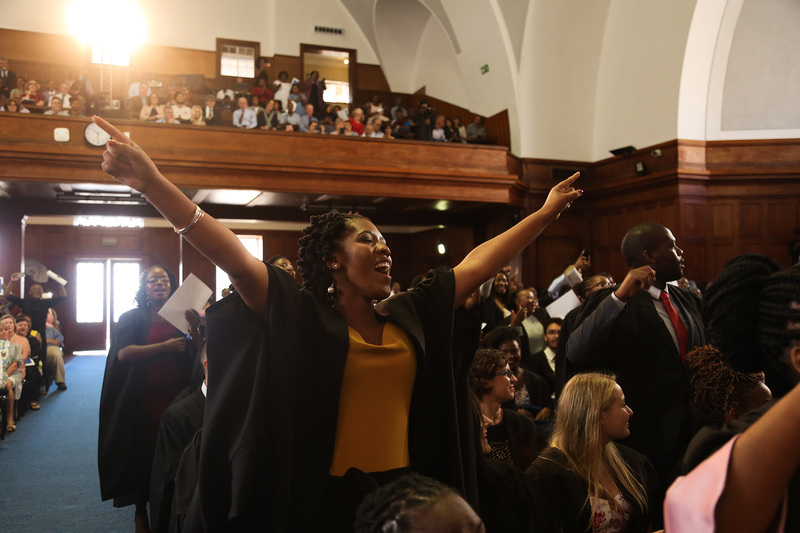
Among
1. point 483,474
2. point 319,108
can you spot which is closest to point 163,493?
point 483,474

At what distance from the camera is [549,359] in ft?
14.5

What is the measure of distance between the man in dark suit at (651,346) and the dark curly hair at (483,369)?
297 millimetres

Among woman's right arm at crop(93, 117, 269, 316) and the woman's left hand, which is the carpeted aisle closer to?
woman's right arm at crop(93, 117, 269, 316)

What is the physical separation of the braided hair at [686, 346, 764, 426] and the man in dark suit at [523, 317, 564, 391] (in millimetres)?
2096

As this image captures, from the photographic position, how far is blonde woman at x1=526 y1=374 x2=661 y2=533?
2.01 meters

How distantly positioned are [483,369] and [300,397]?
1367 mm

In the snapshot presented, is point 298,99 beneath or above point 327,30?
beneath

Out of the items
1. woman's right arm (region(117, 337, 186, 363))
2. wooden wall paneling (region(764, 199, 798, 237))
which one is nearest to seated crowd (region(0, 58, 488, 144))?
wooden wall paneling (region(764, 199, 798, 237))

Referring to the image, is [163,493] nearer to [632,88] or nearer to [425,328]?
[425,328]

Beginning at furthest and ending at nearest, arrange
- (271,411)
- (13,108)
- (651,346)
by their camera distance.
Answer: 1. (13,108)
2. (651,346)
3. (271,411)

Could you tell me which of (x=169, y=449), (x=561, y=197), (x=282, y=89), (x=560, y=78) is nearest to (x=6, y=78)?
(x=282, y=89)

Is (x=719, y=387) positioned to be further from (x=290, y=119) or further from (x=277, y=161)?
(x=290, y=119)

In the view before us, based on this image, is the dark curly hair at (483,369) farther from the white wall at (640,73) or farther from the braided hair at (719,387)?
the white wall at (640,73)

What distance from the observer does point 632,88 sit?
34.6 feet
